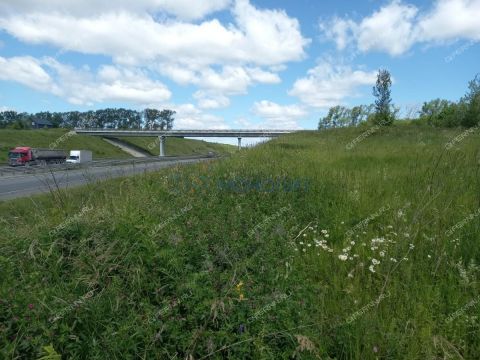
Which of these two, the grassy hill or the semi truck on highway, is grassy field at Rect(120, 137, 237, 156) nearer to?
the grassy hill

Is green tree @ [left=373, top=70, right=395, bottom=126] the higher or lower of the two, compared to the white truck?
higher

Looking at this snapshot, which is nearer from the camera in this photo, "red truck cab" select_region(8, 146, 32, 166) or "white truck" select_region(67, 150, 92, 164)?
"red truck cab" select_region(8, 146, 32, 166)

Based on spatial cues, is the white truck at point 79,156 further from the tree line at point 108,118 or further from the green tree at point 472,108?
the tree line at point 108,118

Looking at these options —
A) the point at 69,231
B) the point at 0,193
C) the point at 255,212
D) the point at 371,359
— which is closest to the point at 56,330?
the point at 69,231

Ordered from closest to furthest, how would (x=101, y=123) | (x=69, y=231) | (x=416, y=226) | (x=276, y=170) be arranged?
(x=69, y=231) → (x=416, y=226) → (x=276, y=170) → (x=101, y=123)

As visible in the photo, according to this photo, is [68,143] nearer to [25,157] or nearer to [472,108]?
[25,157]

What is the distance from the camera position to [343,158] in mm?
10344

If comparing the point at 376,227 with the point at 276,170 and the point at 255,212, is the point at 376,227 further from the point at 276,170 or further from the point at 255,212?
the point at 276,170

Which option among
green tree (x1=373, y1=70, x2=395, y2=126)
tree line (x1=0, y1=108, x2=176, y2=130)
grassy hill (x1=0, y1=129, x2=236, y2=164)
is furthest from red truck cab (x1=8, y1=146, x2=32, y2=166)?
tree line (x1=0, y1=108, x2=176, y2=130)

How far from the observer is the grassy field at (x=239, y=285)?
2428 mm

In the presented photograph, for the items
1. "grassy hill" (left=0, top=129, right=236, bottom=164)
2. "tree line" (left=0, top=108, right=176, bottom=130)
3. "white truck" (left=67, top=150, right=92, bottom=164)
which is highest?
"tree line" (left=0, top=108, right=176, bottom=130)

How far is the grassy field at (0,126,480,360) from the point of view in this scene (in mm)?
2428

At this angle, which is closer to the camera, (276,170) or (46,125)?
(276,170)

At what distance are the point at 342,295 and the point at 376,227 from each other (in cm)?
171
